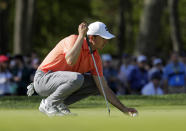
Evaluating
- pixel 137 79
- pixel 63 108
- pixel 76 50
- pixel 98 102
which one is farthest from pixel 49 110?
pixel 137 79

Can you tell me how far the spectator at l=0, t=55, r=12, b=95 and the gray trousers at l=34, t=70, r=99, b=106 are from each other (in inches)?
358

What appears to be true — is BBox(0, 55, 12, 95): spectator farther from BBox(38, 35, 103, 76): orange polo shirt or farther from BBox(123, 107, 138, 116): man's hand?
BBox(123, 107, 138, 116): man's hand

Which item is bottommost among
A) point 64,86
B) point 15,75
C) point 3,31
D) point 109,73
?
point 3,31

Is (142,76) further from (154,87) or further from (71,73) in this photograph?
(71,73)

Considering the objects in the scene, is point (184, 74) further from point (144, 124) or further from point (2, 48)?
point (2, 48)

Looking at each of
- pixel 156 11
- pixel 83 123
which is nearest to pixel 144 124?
pixel 83 123

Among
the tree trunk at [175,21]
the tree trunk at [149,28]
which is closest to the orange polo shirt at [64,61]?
the tree trunk at [149,28]

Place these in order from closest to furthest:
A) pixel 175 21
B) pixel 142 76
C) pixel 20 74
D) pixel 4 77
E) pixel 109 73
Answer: pixel 4 77
pixel 20 74
pixel 142 76
pixel 109 73
pixel 175 21

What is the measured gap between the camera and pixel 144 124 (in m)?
6.77

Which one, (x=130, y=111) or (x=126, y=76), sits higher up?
(x=130, y=111)

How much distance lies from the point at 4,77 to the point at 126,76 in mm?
4383

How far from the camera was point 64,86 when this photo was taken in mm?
8812

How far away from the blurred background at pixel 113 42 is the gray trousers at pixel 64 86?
8.45 m

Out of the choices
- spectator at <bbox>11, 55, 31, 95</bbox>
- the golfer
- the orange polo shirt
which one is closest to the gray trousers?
the golfer
